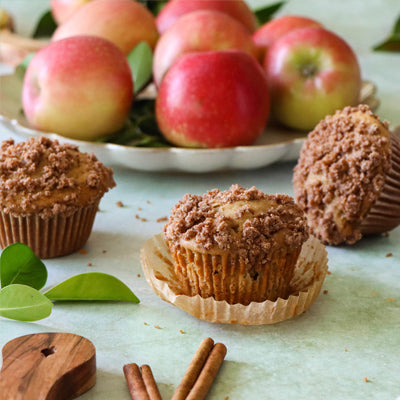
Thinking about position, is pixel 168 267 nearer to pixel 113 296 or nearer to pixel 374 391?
pixel 113 296

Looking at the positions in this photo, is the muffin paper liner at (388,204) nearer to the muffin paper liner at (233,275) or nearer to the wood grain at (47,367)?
the muffin paper liner at (233,275)

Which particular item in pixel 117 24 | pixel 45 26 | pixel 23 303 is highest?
pixel 117 24

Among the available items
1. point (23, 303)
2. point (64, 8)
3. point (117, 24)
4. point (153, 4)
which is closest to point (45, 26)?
point (64, 8)

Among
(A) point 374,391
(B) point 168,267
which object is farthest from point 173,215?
(A) point 374,391

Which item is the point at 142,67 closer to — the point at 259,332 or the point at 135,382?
the point at 259,332

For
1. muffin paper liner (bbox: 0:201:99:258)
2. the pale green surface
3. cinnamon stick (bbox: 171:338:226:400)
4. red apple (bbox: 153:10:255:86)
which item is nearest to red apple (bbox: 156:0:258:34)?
red apple (bbox: 153:10:255:86)

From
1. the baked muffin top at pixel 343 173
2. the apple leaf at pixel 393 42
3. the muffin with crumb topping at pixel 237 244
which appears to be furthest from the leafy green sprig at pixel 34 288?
the apple leaf at pixel 393 42
